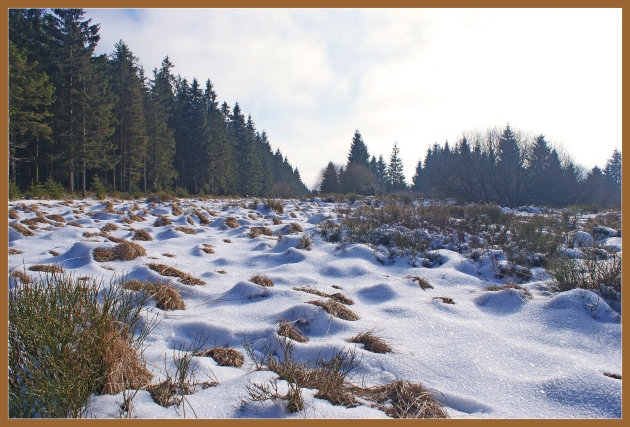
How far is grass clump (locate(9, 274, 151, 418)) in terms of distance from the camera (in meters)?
1.41

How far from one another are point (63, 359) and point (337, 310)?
6.94 feet

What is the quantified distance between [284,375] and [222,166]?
36285mm

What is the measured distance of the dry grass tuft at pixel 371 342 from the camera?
8.04ft

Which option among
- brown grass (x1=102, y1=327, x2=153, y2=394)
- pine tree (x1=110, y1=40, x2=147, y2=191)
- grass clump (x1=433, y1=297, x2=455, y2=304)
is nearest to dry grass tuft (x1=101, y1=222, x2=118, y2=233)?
brown grass (x1=102, y1=327, x2=153, y2=394)

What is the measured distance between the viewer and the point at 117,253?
14.6ft

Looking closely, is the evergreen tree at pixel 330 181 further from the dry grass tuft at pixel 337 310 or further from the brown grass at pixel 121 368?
the brown grass at pixel 121 368

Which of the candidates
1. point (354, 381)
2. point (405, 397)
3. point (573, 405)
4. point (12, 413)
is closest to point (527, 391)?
point (573, 405)

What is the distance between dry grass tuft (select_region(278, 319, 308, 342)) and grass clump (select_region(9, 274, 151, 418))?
1044 millimetres

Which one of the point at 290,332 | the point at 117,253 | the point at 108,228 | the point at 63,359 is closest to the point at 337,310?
the point at 290,332

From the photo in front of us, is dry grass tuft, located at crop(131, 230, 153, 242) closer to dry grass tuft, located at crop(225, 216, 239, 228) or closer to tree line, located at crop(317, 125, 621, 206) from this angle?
dry grass tuft, located at crop(225, 216, 239, 228)

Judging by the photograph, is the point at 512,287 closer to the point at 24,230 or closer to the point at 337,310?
the point at 337,310

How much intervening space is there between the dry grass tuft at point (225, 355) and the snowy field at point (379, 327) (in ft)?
0.16

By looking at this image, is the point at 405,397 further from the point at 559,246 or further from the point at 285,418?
the point at 559,246

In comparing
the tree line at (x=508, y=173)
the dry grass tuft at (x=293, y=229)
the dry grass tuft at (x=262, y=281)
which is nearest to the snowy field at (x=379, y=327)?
the dry grass tuft at (x=262, y=281)
